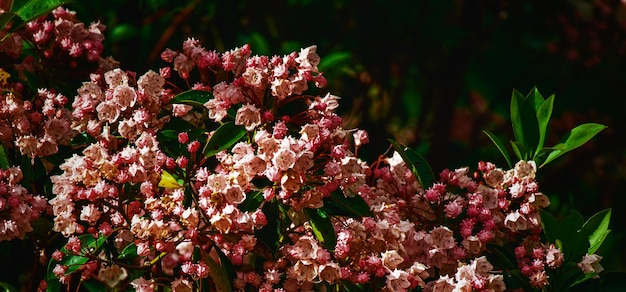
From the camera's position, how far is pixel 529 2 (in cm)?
306

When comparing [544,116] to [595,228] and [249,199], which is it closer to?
[595,228]

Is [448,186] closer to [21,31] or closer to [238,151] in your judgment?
[238,151]

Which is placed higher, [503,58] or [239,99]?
[239,99]

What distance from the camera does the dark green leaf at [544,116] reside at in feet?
5.54

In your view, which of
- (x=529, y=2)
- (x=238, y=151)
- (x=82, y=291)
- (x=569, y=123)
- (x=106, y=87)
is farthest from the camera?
(x=569, y=123)

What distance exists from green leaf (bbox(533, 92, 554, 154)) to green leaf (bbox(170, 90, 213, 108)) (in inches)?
24.8

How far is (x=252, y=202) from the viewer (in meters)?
1.45

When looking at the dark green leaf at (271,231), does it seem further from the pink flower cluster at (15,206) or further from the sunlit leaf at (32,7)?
Answer: the sunlit leaf at (32,7)

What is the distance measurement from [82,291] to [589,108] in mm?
2088

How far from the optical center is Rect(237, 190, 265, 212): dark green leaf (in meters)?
1.45

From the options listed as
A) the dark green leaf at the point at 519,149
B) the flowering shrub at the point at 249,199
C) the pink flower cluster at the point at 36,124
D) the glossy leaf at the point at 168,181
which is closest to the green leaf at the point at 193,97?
the flowering shrub at the point at 249,199

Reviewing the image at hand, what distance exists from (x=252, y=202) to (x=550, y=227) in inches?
22.1

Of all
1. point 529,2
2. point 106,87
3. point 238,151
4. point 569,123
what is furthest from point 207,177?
point 569,123

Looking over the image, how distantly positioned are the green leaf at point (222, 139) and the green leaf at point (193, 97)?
68 millimetres
